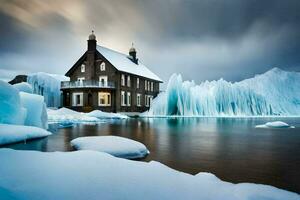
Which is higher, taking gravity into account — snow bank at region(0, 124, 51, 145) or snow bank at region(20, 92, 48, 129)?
snow bank at region(20, 92, 48, 129)

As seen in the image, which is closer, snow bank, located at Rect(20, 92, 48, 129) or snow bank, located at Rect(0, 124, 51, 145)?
snow bank, located at Rect(0, 124, 51, 145)

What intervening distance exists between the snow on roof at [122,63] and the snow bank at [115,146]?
30.6m

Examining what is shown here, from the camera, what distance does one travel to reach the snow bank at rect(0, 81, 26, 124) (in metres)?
11.5

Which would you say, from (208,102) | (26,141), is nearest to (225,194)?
(26,141)

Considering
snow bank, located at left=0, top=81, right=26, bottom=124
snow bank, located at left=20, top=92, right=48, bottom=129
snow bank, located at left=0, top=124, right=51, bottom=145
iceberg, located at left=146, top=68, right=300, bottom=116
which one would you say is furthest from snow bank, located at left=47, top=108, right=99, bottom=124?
iceberg, located at left=146, top=68, right=300, bottom=116

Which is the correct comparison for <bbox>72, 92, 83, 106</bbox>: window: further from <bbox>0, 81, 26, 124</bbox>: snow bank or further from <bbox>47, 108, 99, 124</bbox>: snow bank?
<bbox>0, 81, 26, 124</bbox>: snow bank

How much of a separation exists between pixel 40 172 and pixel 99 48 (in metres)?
38.0

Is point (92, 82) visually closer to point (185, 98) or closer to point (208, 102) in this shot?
point (185, 98)

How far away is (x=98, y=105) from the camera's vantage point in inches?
1510

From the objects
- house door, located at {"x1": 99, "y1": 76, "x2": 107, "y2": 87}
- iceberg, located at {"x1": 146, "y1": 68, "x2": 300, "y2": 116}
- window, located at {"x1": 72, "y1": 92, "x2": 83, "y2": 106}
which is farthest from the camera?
iceberg, located at {"x1": 146, "y1": 68, "x2": 300, "y2": 116}

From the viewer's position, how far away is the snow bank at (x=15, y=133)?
9.79m

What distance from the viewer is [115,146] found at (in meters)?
8.06

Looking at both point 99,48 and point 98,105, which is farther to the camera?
point 99,48

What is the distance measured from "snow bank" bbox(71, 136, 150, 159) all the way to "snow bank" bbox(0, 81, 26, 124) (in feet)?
14.8
